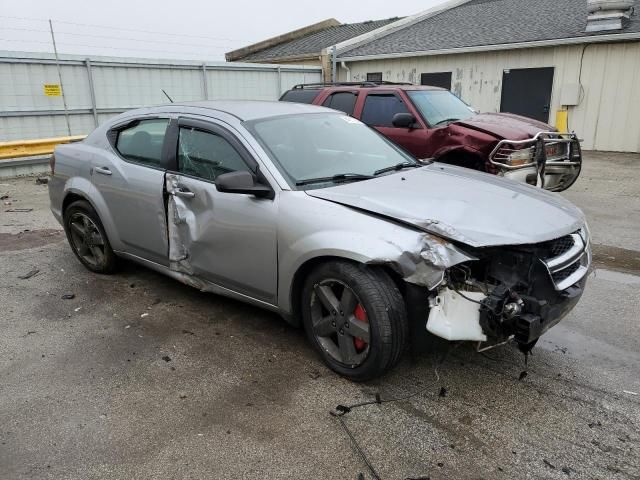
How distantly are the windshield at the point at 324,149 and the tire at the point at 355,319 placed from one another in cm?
71

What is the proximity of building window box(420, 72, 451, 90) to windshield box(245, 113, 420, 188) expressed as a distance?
43.3ft

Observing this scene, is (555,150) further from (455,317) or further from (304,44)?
(304,44)

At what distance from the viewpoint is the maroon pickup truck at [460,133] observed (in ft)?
21.5

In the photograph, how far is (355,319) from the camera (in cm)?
307

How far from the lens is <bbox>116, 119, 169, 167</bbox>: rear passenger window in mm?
4227

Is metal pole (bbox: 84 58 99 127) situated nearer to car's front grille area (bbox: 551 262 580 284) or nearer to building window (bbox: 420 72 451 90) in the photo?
building window (bbox: 420 72 451 90)

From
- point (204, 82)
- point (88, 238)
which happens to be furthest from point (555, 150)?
point (204, 82)

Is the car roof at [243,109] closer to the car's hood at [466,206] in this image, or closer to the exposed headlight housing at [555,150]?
the car's hood at [466,206]

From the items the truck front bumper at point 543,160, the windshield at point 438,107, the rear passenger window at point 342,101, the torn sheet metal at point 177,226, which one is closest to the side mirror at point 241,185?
the torn sheet metal at point 177,226

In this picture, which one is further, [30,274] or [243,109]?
[30,274]

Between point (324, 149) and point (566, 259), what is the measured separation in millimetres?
1843

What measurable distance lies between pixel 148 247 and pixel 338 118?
1947mm

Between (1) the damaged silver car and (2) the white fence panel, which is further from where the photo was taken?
(2) the white fence panel

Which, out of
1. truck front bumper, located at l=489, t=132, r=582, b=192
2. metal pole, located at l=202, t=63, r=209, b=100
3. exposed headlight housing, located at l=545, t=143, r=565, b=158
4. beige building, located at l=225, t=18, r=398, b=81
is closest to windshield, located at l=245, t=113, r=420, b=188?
truck front bumper, located at l=489, t=132, r=582, b=192
